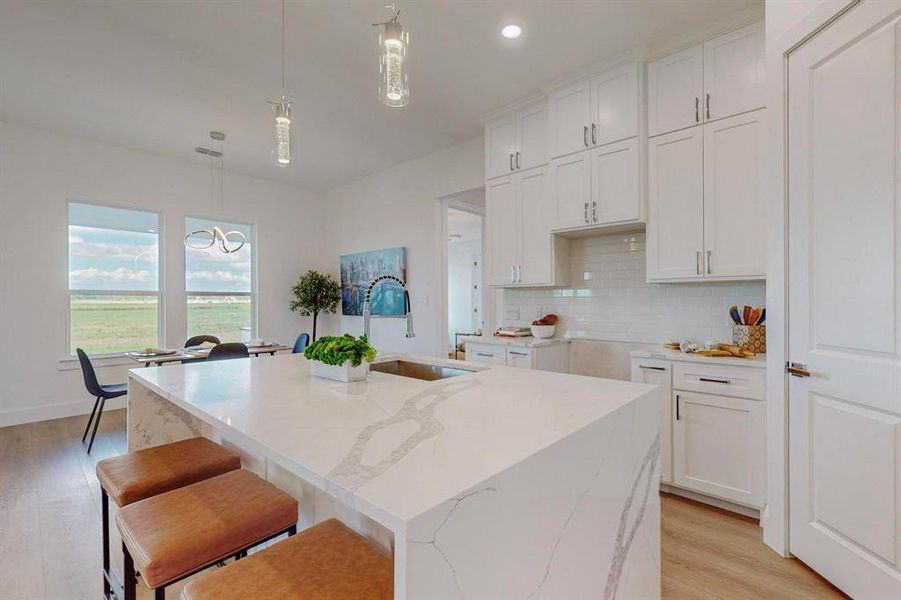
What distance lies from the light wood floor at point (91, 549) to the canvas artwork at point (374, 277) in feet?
9.95

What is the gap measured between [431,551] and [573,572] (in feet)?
1.75

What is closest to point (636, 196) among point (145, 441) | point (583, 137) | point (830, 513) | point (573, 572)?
point (583, 137)

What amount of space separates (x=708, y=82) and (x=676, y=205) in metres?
0.78

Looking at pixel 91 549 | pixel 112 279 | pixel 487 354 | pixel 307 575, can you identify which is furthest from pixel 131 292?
pixel 307 575

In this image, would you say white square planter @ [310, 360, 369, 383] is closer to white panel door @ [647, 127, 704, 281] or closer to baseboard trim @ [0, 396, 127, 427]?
white panel door @ [647, 127, 704, 281]

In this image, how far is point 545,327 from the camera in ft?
11.7

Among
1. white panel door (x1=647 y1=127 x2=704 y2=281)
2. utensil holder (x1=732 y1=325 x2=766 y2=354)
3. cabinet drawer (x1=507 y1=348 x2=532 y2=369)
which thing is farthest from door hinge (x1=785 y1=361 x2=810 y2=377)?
cabinet drawer (x1=507 y1=348 x2=532 y2=369)

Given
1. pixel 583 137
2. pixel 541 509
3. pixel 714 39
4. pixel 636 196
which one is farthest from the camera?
pixel 583 137

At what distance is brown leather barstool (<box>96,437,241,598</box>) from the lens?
4.61 feet

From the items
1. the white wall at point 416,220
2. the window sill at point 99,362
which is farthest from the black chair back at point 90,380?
the white wall at point 416,220

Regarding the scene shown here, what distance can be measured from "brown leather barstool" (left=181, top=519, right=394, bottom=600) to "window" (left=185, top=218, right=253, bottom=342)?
4.85m

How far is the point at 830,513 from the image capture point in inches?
68.2

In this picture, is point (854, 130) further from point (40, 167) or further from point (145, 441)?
point (40, 167)

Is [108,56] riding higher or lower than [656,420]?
higher
